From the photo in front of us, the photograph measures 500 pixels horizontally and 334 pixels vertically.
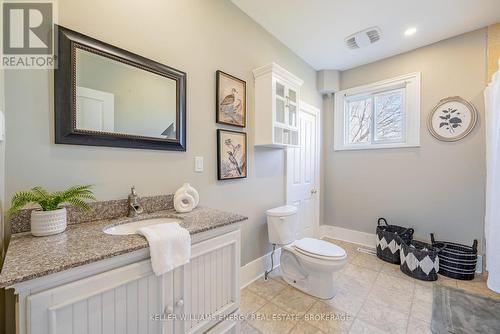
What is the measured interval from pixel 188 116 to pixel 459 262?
9.78ft

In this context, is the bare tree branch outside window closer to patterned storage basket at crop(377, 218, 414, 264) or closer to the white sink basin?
patterned storage basket at crop(377, 218, 414, 264)

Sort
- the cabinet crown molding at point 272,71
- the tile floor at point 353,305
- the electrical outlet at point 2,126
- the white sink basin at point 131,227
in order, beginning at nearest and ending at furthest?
the electrical outlet at point 2,126, the white sink basin at point 131,227, the tile floor at point 353,305, the cabinet crown molding at point 272,71

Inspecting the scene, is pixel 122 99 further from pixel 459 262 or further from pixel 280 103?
pixel 459 262

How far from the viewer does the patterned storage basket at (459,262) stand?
2104 millimetres

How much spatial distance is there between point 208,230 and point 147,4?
1513mm

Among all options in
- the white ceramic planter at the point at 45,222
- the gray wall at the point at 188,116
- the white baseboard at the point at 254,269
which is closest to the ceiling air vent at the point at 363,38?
the gray wall at the point at 188,116

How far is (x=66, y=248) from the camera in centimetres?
79

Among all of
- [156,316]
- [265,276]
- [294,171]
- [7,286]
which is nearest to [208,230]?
[156,316]

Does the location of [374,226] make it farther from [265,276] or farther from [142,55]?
[142,55]

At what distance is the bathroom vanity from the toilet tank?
902mm

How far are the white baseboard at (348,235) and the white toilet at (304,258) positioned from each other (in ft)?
4.41

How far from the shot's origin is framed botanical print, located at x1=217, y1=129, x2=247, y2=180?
1.81m

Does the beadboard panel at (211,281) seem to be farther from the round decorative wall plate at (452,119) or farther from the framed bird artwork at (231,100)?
the round decorative wall plate at (452,119)

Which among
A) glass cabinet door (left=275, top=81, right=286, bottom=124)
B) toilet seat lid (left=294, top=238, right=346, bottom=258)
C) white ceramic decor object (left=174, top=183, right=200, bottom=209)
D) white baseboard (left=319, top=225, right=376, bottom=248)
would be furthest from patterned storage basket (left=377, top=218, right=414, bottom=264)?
white ceramic decor object (left=174, top=183, right=200, bottom=209)
